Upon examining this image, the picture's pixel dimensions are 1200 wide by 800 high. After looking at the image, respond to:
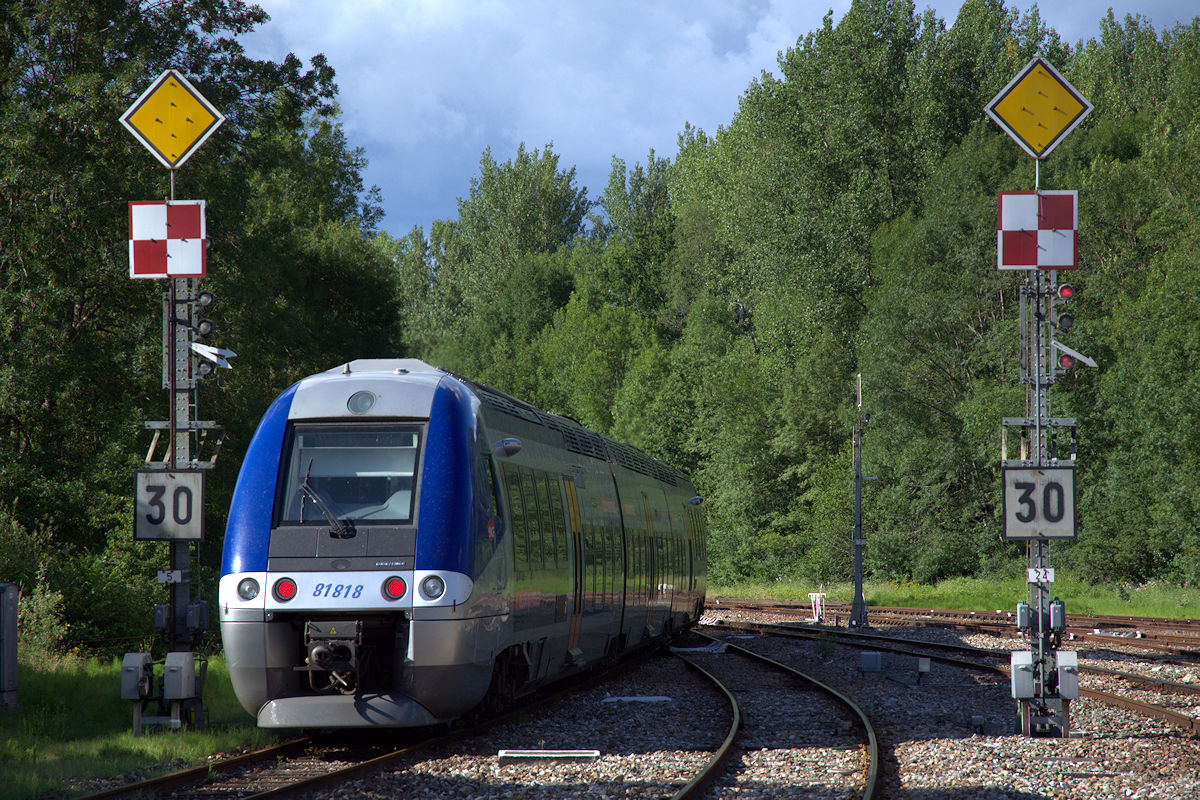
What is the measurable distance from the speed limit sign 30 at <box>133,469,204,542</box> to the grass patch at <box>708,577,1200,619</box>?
24340mm

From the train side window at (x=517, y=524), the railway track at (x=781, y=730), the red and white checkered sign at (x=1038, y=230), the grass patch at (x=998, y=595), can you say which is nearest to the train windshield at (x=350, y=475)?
the train side window at (x=517, y=524)

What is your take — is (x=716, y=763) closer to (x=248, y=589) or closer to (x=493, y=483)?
(x=493, y=483)

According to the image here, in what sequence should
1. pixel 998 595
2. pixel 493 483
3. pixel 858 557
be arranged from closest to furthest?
A: pixel 493 483 < pixel 858 557 < pixel 998 595

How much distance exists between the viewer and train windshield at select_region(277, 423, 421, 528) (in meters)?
10.1

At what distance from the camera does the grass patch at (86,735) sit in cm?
904

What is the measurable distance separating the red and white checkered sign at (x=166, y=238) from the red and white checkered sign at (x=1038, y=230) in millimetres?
7749

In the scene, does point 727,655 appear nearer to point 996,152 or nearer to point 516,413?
point 516,413

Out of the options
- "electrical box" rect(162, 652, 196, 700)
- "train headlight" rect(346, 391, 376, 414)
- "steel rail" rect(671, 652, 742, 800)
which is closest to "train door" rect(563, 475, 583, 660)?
"steel rail" rect(671, 652, 742, 800)

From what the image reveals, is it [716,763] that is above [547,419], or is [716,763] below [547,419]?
below

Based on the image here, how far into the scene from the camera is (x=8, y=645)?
1184cm

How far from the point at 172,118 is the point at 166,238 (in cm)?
A: 159

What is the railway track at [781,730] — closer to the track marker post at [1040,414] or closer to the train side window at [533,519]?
the track marker post at [1040,414]

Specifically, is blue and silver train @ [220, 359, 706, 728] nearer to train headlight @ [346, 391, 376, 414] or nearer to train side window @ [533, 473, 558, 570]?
train headlight @ [346, 391, 376, 414]

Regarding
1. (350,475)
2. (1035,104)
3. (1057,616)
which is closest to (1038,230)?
(1035,104)
